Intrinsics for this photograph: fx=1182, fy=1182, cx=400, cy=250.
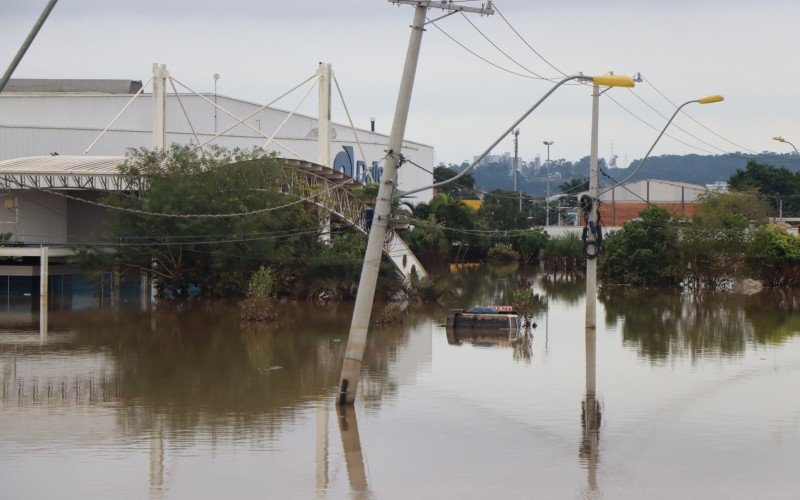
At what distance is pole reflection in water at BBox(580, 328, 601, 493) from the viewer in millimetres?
17470

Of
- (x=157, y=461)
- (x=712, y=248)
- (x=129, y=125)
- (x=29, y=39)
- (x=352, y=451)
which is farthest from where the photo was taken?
(x=129, y=125)

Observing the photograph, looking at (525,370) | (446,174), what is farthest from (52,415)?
(446,174)

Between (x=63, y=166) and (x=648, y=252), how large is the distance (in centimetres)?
2922

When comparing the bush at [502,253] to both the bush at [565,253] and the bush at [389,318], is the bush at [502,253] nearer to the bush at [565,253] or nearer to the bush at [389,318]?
the bush at [565,253]

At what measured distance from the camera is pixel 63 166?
2034 inches

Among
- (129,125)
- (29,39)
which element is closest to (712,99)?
(29,39)

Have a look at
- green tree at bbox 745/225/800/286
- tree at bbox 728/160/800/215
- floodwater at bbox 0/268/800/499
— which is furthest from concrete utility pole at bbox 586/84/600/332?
tree at bbox 728/160/800/215

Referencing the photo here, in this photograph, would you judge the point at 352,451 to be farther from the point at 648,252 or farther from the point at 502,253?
the point at 502,253

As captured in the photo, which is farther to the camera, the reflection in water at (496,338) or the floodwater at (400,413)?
the reflection in water at (496,338)

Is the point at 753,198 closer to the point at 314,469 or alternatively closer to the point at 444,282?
the point at 444,282

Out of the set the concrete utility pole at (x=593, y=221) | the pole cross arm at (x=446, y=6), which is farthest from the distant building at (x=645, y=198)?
the pole cross arm at (x=446, y=6)

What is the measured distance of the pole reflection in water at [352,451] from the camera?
16625mm

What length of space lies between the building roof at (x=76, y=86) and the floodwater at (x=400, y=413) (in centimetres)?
4280

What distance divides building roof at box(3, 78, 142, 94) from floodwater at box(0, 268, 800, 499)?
140 ft
